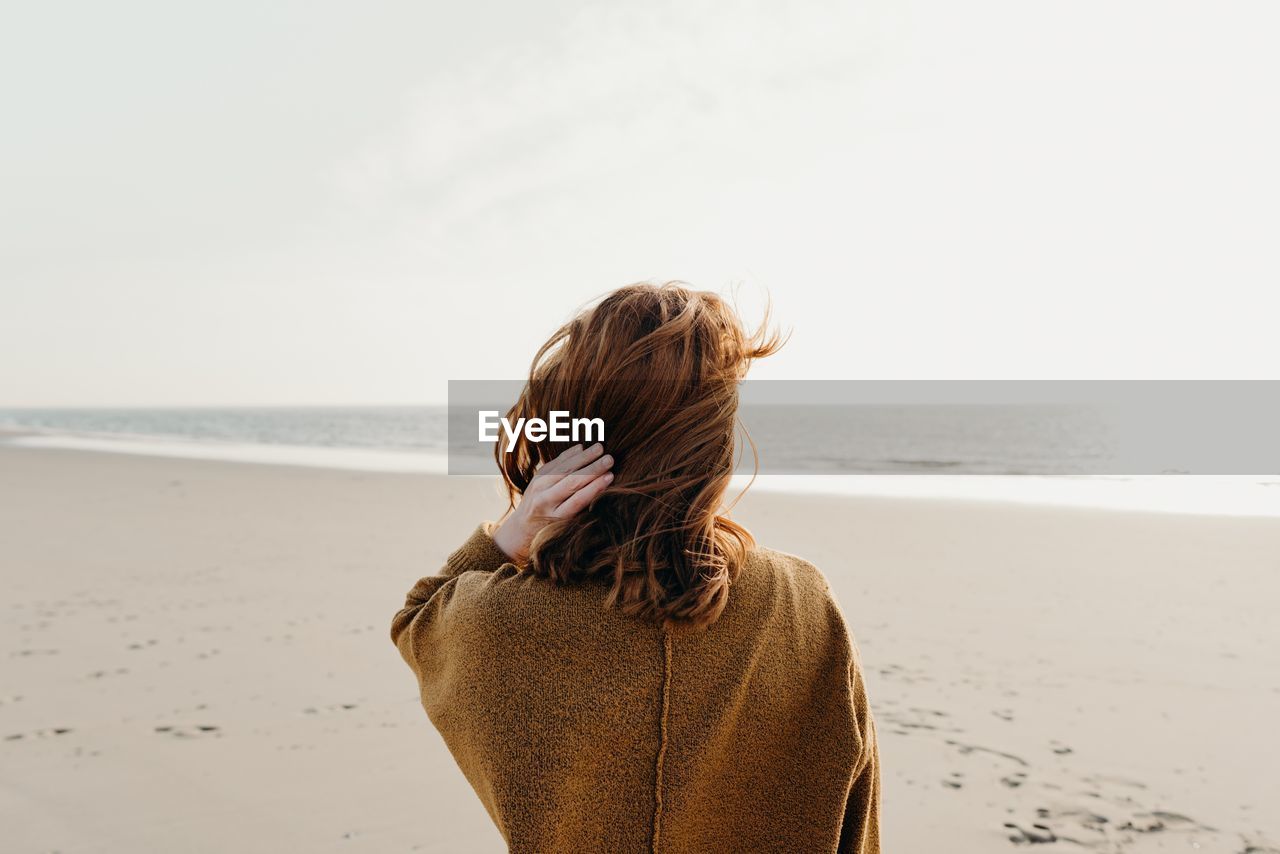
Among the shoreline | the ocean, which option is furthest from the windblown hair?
the ocean

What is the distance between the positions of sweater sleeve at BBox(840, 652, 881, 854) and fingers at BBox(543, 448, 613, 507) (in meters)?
0.60

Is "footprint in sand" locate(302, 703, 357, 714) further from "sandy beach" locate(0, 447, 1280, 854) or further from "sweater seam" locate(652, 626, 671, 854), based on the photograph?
"sweater seam" locate(652, 626, 671, 854)

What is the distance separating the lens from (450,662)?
1.35m

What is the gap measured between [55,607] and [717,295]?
6454 millimetres

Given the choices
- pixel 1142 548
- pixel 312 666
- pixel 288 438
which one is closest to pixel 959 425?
pixel 288 438

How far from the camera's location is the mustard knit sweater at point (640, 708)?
1292 mm

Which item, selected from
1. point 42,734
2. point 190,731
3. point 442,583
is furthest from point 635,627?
point 42,734

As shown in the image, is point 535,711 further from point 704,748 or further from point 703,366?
point 703,366

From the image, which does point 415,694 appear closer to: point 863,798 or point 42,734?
point 42,734

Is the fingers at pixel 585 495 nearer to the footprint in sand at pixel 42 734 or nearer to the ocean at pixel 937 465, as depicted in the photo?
the footprint in sand at pixel 42 734

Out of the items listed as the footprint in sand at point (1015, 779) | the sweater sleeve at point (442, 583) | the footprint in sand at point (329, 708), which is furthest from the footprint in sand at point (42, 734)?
the footprint in sand at point (1015, 779)

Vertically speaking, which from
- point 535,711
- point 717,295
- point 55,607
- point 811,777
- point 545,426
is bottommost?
point 55,607

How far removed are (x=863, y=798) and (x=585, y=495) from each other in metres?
0.79

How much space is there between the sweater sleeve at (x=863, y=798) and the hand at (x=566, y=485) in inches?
23.1
